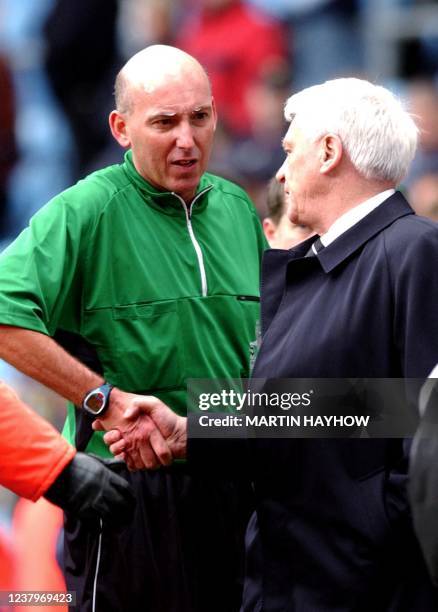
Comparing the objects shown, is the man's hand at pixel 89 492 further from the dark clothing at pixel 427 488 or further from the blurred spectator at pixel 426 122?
the blurred spectator at pixel 426 122

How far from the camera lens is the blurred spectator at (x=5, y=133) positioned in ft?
30.0

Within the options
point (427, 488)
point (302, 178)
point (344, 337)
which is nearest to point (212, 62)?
point (302, 178)

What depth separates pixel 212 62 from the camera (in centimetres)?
927

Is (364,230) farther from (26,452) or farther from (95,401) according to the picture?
(26,452)

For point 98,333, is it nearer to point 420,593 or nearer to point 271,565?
point 271,565

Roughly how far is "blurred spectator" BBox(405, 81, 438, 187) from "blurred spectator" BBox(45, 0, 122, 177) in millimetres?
1903

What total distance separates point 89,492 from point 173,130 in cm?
122

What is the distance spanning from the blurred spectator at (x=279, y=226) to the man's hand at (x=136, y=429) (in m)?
1.19

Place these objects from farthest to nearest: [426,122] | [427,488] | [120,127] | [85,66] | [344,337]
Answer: [85,66] < [426,122] < [120,127] < [344,337] < [427,488]

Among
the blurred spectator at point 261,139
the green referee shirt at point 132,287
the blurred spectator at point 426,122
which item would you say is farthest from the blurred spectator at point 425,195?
the green referee shirt at point 132,287

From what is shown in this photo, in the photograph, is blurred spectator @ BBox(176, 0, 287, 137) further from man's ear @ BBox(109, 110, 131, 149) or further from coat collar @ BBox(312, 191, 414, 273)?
coat collar @ BBox(312, 191, 414, 273)

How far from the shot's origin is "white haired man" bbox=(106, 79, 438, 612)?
389 centimetres

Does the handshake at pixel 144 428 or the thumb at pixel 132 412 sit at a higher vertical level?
the thumb at pixel 132 412

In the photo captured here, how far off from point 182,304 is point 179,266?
0.13 meters
